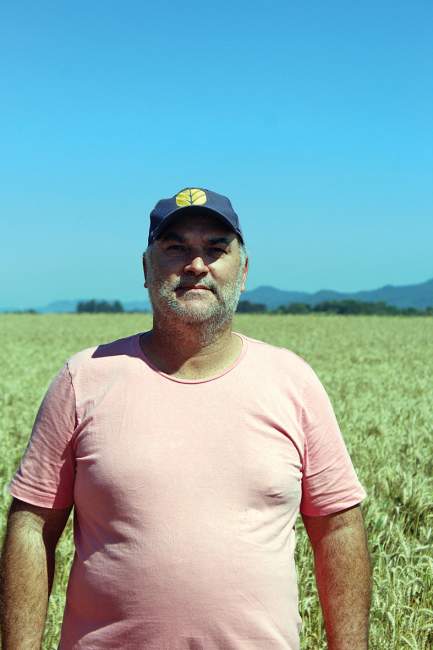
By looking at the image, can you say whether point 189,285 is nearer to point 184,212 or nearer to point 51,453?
point 184,212

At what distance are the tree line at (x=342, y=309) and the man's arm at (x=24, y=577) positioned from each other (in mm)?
60309

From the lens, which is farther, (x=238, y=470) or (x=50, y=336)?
(x=50, y=336)

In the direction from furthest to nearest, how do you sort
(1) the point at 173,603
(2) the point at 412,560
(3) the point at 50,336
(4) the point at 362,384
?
(3) the point at 50,336
(4) the point at 362,384
(2) the point at 412,560
(1) the point at 173,603

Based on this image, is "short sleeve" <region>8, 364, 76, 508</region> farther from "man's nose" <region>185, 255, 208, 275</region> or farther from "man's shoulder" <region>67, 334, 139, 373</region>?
"man's nose" <region>185, 255, 208, 275</region>

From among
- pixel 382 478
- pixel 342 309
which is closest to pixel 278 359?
pixel 382 478

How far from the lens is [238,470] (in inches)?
100

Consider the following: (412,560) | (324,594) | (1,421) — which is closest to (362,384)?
(1,421)

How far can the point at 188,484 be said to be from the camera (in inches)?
98.6

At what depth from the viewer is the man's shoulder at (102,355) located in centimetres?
271

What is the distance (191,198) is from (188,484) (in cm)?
96

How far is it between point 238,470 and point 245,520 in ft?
0.52

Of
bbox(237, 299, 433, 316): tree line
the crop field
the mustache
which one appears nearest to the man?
the mustache

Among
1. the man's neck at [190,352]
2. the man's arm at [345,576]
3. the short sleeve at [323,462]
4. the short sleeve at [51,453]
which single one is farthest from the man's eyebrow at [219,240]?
the man's arm at [345,576]

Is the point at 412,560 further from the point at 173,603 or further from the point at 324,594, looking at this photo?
the point at 173,603
